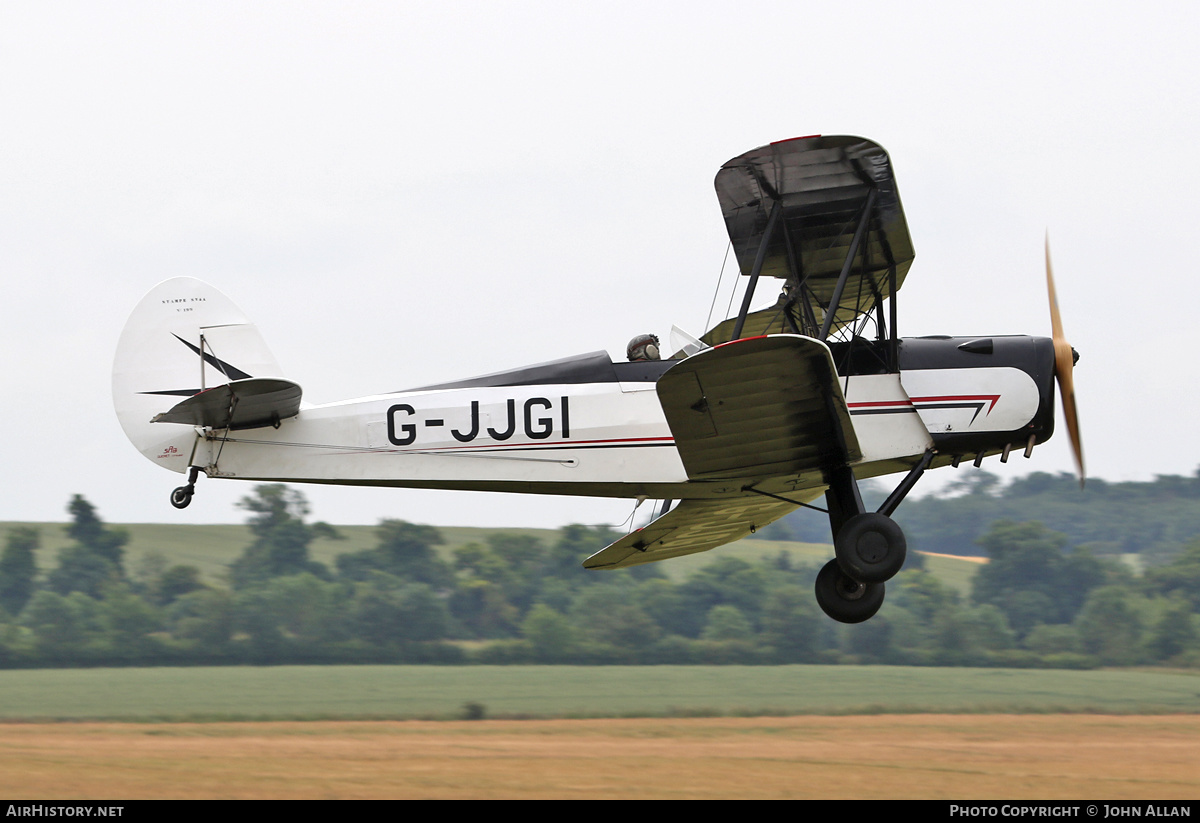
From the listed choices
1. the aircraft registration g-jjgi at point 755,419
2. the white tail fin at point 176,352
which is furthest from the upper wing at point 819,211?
the white tail fin at point 176,352

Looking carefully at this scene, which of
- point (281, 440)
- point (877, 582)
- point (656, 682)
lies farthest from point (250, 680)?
point (877, 582)

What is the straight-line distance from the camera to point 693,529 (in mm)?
9586

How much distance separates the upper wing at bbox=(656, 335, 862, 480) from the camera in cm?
646

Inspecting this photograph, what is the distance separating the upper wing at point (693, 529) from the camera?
9000 mm

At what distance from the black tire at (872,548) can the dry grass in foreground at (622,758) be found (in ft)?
35.2

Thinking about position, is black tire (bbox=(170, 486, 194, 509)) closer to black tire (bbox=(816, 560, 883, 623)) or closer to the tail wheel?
the tail wheel

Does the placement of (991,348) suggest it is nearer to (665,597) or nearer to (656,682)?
(656,682)

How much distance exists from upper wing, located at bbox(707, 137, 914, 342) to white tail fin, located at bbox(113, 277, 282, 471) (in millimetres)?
4087

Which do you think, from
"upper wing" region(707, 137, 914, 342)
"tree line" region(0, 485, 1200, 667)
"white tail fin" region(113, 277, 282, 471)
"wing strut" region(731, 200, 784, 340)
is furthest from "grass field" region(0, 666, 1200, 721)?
"wing strut" region(731, 200, 784, 340)

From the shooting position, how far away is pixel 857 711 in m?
27.5

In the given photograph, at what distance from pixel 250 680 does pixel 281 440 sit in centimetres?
2210

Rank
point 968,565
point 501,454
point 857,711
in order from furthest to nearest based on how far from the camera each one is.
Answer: point 968,565 < point 857,711 < point 501,454

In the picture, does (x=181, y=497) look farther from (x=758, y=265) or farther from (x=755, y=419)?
(x=758, y=265)

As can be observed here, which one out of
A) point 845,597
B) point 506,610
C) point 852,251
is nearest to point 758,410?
point 852,251
